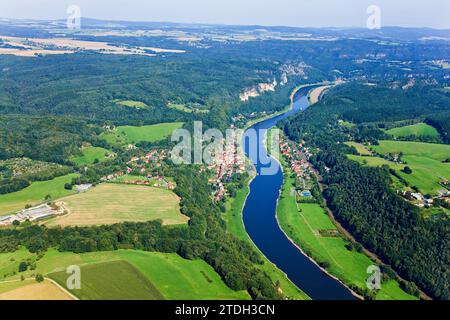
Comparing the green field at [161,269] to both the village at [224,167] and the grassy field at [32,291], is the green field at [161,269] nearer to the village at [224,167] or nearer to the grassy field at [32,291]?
the grassy field at [32,291]

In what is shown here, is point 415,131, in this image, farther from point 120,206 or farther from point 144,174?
point 120,206

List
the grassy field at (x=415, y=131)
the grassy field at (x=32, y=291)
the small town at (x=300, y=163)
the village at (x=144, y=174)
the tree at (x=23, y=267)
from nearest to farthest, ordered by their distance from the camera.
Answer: the grassy field at (x=32, y=291) → the tree at (x=23, y=267) → the village at (x=144, y=174) → the small town at (x=300, y=163) → the grassy field at (x=415, y=131)

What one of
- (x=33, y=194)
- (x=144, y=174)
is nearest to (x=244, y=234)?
(x=144, y=174)

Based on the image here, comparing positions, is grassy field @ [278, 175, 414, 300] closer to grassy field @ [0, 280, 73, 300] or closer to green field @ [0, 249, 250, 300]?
green field @ [0, 249, 250, 300]

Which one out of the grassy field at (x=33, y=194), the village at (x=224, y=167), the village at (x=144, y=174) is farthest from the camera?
the village at (x=224, y=167)

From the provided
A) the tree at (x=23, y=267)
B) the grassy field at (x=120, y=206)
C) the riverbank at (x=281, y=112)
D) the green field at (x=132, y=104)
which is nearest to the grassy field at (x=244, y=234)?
the grassy field at (x=120, y=206)

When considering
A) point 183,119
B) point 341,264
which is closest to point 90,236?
point 341,264
